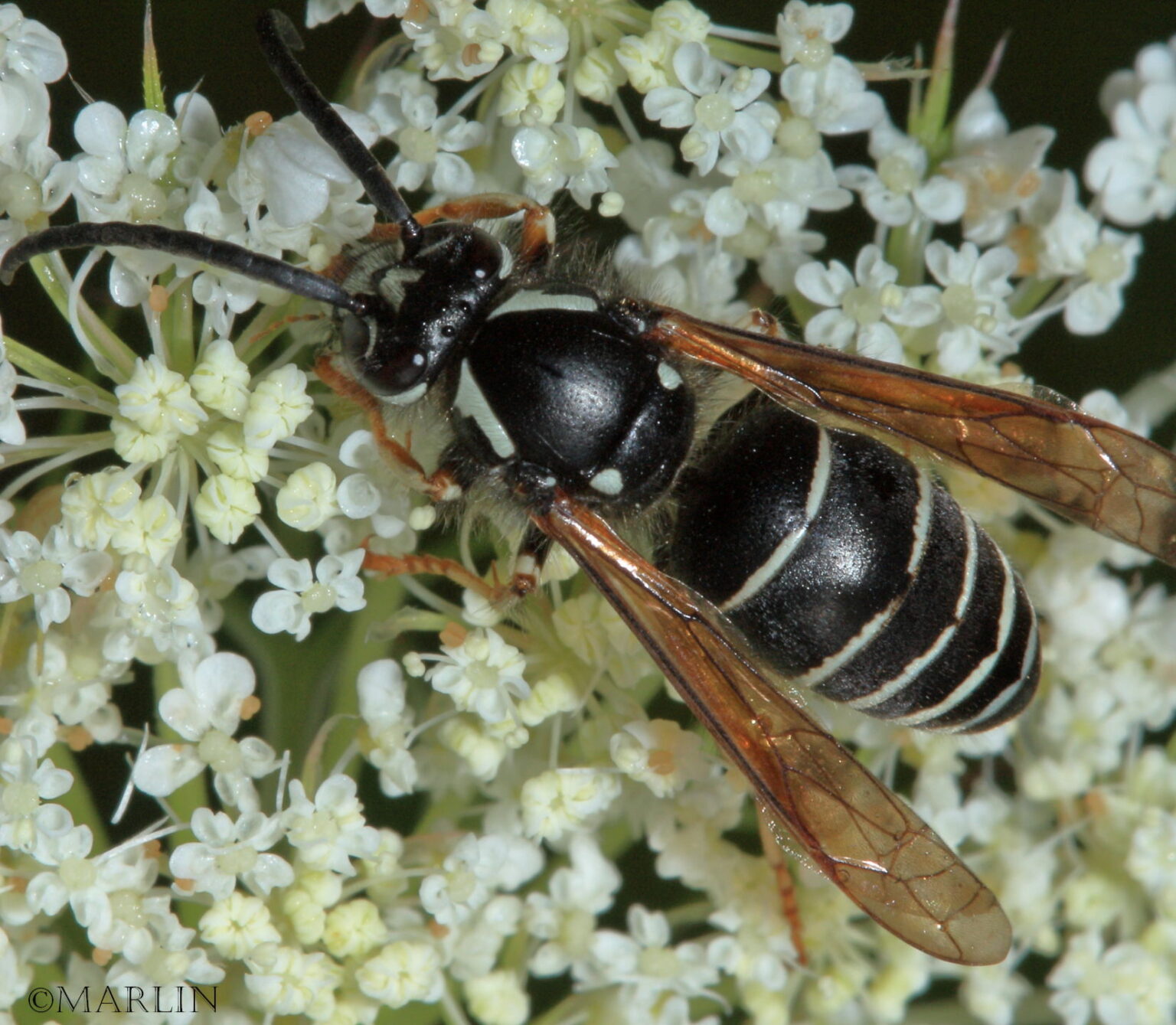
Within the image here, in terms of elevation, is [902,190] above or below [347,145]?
below

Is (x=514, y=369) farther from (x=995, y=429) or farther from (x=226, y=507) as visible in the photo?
(x=995, y=429)

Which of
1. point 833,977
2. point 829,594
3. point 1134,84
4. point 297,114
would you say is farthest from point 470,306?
point 1134,84

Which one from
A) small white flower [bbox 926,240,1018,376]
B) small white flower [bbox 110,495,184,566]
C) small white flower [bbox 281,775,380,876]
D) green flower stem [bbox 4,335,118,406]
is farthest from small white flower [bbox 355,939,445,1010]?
small white flower [bbox 926,240,1018,376]

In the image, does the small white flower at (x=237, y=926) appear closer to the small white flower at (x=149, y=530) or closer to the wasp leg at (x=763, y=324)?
the small white flower at (x=149, y=530)

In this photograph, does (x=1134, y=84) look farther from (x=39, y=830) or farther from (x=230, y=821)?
(x=39, y=830)

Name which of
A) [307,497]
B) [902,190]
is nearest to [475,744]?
[307,497]

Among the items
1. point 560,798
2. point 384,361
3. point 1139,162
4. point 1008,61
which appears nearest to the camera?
point 384,361
